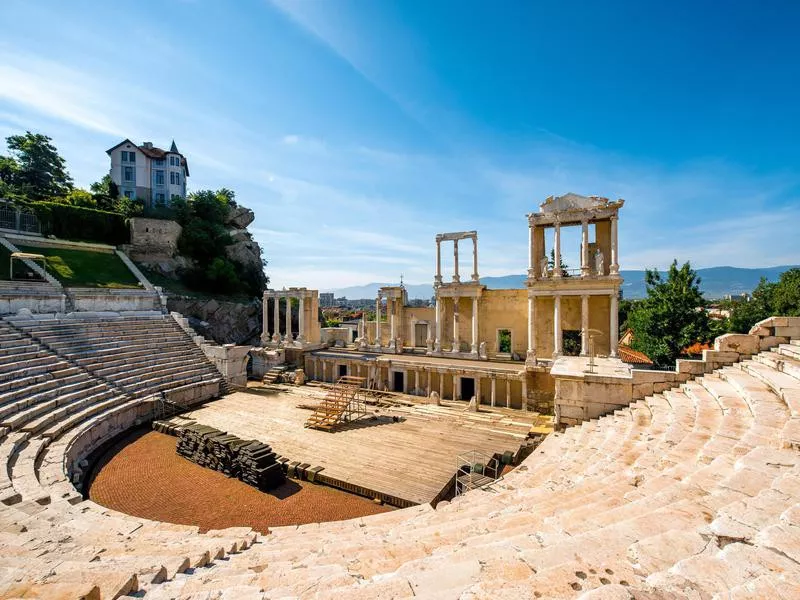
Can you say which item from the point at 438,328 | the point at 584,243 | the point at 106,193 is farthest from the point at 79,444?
the point at 106,193

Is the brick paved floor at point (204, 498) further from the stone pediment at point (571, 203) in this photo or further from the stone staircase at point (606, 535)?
the stone pediment at point (571, 203)

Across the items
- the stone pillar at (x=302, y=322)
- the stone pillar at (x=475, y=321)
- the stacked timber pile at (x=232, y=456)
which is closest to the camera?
the stacked timber pile at (x=232, y=456)

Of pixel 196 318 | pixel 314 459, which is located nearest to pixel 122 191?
pixel 196 318

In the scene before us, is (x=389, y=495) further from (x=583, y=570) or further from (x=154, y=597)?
(x=583, y=570)

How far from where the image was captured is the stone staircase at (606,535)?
3461 millimetres

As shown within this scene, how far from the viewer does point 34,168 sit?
42.5 metres

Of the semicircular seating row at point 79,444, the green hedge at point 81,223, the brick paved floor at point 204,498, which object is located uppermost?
the green hedge at point 81,223

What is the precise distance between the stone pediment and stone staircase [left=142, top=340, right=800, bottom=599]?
15119mm

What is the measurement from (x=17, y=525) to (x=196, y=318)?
1248 inches

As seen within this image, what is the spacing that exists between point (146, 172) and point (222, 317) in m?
29.9

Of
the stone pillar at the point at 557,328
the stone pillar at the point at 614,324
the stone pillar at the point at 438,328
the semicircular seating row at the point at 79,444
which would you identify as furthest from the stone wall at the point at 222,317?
the stone pillar at the point at 614,324

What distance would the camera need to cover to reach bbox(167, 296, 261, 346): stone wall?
35719mm

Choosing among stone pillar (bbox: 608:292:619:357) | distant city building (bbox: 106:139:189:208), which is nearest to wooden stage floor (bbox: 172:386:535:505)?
stone pillar (bbox: 608:292:619:357)

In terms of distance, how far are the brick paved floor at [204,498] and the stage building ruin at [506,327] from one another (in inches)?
432
